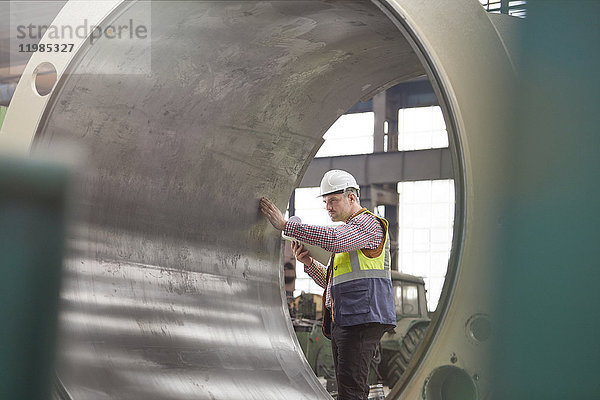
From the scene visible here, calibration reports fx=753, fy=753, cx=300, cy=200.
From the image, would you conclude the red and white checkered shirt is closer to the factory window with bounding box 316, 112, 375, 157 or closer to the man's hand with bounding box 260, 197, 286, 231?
the man's hand with bounding box 260, 197, 286, 231

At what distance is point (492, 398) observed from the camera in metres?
1.23

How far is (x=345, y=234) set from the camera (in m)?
3.43

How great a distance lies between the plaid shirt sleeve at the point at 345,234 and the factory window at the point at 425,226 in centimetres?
1146

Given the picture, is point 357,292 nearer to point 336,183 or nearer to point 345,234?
point 345,234

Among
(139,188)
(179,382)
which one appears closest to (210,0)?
(139,188)

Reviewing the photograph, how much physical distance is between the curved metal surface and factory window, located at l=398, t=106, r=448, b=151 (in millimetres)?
11206

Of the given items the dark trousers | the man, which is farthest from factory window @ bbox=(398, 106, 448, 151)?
the dark trousers

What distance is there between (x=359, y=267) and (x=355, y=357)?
0.42 m

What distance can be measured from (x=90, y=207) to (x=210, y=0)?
3.80ft

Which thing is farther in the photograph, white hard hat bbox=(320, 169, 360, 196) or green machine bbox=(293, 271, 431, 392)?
green machine bbox=(293, 271, 431, 392)

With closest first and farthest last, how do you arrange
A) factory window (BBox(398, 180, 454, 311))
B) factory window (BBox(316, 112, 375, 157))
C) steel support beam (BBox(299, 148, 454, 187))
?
steel support beam (BBox(299, 148, 454, 187)) → factory window (BBox(398, 180, 454, 311)) → factory window (BBox(316, 112, 375, 157))

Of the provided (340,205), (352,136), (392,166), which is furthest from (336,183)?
(352,136)

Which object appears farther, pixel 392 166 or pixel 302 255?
pixel 392 166

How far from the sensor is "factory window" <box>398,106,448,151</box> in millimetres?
15539
